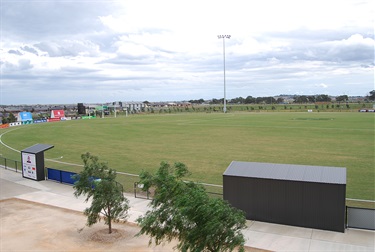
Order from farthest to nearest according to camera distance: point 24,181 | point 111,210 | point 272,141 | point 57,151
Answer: point 272,141 → point 57,151 → point 24,181 → point 111,210

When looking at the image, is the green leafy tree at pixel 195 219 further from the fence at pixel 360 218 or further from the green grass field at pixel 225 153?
the green grass field at pixel 225 153

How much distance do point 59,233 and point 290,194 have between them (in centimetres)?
941

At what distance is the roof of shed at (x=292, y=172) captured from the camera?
555 inches

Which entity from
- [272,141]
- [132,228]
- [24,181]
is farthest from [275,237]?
[272,141]

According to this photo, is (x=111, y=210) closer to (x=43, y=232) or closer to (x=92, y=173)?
(x=92, y=173)

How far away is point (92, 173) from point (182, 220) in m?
6.82

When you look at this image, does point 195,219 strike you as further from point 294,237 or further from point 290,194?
point 290,194

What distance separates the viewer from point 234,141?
4247 cm

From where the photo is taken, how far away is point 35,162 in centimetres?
2331

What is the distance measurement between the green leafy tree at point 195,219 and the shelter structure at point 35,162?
625 inches

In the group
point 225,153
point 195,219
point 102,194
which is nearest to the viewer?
point 195,219

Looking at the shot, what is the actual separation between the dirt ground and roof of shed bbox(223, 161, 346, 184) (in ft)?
12.0

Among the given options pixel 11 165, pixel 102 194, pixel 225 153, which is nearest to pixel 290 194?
pixel 102 194

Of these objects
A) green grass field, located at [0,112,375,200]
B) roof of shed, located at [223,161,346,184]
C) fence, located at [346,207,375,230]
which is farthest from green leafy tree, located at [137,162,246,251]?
green grass field, located at [0,112,375,200]
